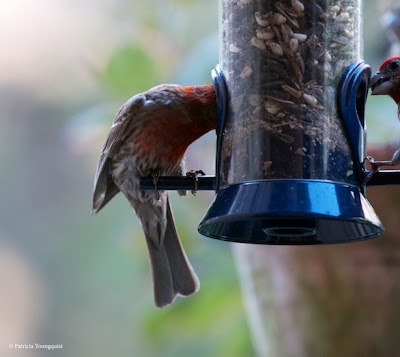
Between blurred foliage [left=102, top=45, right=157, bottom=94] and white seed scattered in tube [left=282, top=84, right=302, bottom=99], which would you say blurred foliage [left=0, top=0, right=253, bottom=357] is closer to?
blurred foliage [left=102, top=45, right=157, bottom=94]

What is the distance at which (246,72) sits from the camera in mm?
3438

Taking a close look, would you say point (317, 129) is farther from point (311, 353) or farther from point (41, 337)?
point (41, 337)

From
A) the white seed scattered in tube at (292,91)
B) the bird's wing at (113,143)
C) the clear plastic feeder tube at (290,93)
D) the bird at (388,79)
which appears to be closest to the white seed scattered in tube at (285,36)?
the clear plastic feeder tube at (290,93)

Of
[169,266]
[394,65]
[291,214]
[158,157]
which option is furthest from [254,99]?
[169,266]

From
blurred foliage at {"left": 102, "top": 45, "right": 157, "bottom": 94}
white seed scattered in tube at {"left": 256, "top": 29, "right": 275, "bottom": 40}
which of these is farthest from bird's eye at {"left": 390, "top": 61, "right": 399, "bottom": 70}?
blurred foliage at {"left": 102, "top": 45, "right": 157, "bottom": 94}

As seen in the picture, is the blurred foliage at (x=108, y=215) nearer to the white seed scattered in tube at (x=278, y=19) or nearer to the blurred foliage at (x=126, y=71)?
the blurred foliage at (x=126, y=71)

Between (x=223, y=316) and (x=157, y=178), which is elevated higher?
(x=157, y=178)

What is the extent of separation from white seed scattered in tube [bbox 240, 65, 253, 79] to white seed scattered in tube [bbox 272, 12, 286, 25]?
0.73 ft

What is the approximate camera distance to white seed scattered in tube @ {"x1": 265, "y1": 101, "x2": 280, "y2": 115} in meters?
3.31

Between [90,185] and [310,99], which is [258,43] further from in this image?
[90,185]

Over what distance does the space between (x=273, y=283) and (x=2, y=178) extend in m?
4.63

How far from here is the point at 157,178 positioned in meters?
3.73

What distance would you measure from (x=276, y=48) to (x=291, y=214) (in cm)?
77

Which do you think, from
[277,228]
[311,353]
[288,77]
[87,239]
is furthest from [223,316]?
[87,239]
